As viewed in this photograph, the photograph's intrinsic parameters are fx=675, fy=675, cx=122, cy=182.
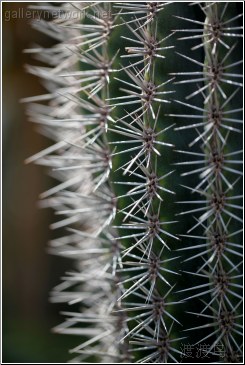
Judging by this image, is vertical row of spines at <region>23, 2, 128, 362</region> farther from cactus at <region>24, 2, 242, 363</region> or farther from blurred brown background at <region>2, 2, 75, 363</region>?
blurred brown background at <region>2, 2, 75, 363</region>

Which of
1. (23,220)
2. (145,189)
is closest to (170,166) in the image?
(145,189)

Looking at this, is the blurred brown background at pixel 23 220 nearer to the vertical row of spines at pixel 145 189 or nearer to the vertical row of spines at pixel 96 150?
the vertical row of spines at pixel 96 150

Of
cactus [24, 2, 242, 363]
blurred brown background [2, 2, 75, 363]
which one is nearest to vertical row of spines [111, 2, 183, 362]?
cactus [24, 2, 242, 363]

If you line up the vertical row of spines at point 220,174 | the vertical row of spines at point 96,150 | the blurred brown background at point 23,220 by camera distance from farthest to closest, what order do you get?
the blurred brown background at point 23,220 < the vertical row of spines at point 96,150 < the vertical row of spines at point 220,174

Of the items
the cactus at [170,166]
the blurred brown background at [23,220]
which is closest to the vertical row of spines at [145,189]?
the cactus at [170,166]

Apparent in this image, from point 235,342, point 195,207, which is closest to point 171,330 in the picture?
point 235,342

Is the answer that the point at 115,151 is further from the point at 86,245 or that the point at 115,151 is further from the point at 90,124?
the point at 86,245
